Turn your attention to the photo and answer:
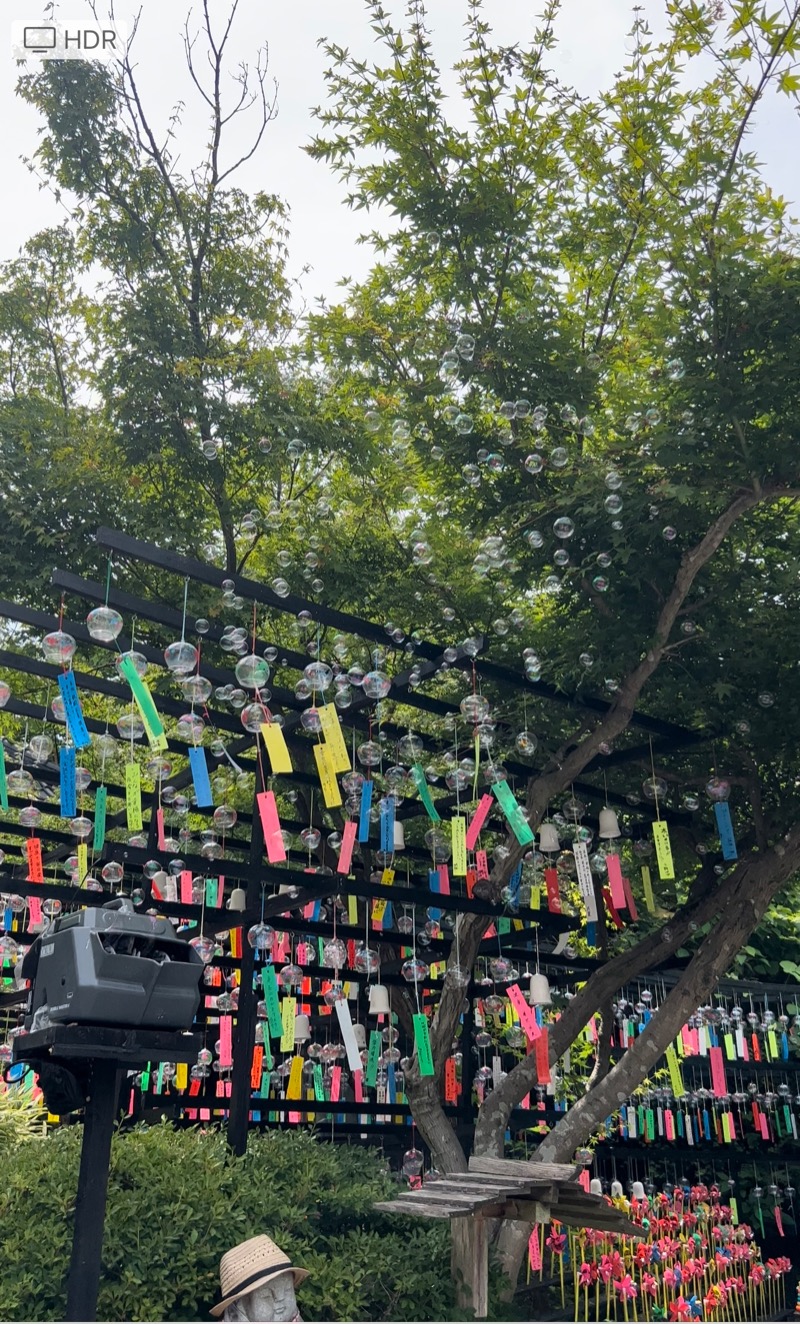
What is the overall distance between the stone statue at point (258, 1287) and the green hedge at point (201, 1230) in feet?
1.39

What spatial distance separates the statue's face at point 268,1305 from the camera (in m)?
4.57

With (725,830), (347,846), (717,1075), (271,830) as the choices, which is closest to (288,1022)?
(347,846)

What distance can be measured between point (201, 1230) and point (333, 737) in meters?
2.67

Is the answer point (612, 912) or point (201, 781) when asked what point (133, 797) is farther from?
point (612, 912)

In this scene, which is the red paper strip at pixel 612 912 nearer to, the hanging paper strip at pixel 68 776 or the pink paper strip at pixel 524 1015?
the pink paper strip at pixel 524 1015

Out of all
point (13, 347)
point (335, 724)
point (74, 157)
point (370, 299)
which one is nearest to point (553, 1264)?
point (335, 724)

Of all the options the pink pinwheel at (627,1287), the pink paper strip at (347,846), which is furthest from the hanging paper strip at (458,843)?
the pink pinwheel at (627,1287)

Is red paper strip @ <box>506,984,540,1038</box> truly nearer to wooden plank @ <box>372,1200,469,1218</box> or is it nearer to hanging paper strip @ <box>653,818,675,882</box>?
hanging paper strip @ <box>653,818,675,882</box>

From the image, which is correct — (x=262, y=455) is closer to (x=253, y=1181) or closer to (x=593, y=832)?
(x=593, y=832)

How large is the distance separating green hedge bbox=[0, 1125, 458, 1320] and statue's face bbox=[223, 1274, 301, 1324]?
0.45 metres

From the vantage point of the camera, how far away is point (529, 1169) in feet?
17.0

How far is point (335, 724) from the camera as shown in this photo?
20.2ft

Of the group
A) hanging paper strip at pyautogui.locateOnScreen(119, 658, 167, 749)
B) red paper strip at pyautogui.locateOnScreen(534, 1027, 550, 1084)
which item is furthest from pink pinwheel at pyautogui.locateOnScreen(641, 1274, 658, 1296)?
hanging paper strip at pyautogui.locateOnScreen(119, 658, 167, 749)

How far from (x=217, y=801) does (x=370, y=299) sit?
4.61m
